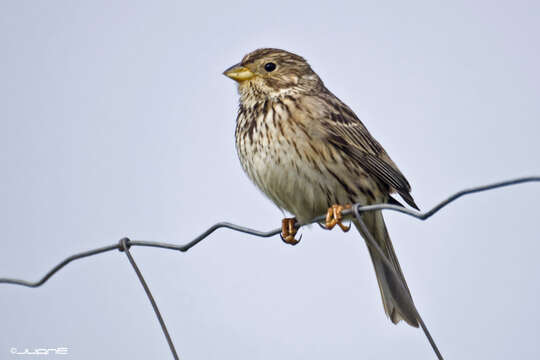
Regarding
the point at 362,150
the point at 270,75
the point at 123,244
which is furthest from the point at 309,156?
the point at 123,244

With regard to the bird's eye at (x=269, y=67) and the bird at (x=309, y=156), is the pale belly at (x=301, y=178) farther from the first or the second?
the bird's eye at (x=269, y=67)

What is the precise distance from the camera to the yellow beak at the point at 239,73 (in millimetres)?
5004

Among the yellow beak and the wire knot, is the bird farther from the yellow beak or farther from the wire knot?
the wire knot

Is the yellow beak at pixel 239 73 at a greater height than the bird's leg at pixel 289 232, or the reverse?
the yellow beak at pixel 239 73

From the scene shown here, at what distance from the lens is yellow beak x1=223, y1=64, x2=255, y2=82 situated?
5.00m

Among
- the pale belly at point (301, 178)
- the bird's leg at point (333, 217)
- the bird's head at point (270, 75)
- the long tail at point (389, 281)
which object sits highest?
the bird's head at point (270, 75)

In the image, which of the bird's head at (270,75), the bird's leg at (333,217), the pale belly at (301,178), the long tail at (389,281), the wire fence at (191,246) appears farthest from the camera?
the bird's head at (270,75)

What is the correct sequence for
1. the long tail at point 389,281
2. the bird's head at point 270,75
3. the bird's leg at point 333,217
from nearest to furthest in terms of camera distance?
the bird's leg at point 333,217
the long tail at point 389,281
the bird's head at point 270,75

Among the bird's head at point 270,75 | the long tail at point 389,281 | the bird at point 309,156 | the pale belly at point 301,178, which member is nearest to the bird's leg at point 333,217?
the bird at point 309,156

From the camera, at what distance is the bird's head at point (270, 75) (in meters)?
4.94

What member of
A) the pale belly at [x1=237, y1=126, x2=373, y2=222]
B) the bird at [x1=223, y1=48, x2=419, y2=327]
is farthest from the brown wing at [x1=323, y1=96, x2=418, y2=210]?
the pale belly at [x1=237, y1=126, x2=373, y2=222]

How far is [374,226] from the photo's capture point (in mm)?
4953

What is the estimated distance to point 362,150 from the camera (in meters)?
4.81

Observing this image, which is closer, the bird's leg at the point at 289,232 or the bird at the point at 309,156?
the bird at the point at 309,156
